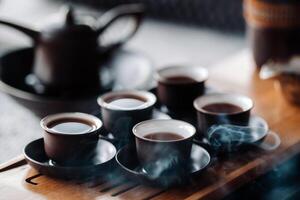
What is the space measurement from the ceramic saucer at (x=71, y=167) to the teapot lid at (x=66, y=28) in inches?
15.1

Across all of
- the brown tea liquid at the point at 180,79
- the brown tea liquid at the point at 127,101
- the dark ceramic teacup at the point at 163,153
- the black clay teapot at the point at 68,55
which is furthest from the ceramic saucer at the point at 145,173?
the black clay teapot at the point at 68,55

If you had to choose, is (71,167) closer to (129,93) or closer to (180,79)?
(129,93)

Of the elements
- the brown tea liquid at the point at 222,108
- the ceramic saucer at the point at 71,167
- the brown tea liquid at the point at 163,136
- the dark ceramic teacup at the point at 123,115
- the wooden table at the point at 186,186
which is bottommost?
the wooden table at the point at 186,186

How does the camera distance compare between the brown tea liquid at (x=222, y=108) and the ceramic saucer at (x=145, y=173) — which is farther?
the brown tea liquid at (x=222, y=108)

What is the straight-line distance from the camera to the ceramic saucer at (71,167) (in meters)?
1.15

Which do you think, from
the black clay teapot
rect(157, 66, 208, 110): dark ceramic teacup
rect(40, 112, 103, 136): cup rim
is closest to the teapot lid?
the black clay teapot

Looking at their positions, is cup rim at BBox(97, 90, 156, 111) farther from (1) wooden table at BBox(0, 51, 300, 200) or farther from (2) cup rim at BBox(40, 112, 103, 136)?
(1) wooden table at BBox(0, 51, 300, 200)

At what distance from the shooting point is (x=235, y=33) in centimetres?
212

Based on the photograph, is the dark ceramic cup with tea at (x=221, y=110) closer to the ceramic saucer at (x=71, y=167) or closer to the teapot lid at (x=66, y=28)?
the ceramic saucer at (x=71, y=167)

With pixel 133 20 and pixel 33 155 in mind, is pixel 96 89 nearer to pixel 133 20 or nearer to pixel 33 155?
pixel 133 20

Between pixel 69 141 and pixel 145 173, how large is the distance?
158 millimetres

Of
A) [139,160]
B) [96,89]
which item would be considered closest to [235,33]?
[96,89]

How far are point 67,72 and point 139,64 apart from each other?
0.28m

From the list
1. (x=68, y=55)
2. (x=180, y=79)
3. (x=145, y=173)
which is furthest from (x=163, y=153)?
(x=68, y=55)
